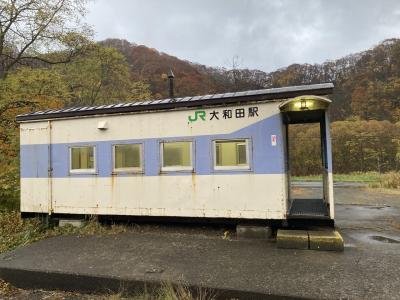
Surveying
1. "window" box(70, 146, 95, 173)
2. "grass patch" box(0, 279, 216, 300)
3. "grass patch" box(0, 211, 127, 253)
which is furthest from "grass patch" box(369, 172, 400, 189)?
"grass patch" box(0, 279, 216, 300)

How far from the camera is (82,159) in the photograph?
8625 millimetres

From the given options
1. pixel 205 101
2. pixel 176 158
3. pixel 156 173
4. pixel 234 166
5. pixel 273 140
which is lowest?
pixel 156 173

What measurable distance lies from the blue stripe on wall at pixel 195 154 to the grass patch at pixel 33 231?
1261 millimetres

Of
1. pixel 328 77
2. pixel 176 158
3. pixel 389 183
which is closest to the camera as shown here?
pixel 176 158

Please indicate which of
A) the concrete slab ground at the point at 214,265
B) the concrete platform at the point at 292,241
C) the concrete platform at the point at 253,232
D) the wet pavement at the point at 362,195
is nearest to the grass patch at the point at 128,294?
the concrete slab ground at the point at 214,265

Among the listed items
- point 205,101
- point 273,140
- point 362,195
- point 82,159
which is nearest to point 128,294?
point 273,140

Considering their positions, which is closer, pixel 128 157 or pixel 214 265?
pixel 214 265

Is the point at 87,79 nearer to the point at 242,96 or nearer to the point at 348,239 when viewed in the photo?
the point at 242,96

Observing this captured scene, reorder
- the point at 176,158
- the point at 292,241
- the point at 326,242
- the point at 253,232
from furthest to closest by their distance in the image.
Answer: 1. the point at 176,158
2. the point at 253,232
3. the point at 292,241
4. the point at 326,242

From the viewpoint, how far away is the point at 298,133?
26000mm

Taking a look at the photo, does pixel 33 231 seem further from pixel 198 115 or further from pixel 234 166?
pixel 234 166

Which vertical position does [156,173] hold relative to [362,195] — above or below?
above

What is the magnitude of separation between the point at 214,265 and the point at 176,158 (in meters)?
2.99

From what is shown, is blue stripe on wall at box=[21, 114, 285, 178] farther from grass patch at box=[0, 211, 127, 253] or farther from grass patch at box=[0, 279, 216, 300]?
grass patch at box=[0, 279, 216, 300]
